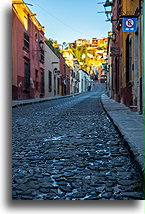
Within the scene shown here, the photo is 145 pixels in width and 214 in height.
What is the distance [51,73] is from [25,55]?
1029cm

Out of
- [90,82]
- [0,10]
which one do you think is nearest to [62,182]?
[0,10]

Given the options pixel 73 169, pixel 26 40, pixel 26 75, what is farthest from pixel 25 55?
pixel 73 169

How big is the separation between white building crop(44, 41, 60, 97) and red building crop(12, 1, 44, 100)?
2151 millimetres

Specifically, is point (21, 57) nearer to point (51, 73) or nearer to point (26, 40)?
point (26, 40)

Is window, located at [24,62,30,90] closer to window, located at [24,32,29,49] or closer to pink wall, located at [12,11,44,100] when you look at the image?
pink wall, located at [12,11,44,100]

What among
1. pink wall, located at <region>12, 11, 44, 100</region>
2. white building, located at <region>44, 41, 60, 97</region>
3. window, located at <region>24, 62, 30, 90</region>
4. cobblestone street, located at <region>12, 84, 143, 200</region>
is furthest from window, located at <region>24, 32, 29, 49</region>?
cobblestone street, located at <region>12, 84, 143, 200</region>

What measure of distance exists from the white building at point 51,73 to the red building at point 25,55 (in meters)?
2.15

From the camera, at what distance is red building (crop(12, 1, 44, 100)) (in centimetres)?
1559

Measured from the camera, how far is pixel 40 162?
2711mm

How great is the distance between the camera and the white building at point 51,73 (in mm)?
25562

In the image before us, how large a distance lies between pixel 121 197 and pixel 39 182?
64 cm

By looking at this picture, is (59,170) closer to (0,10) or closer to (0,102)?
(0,102)

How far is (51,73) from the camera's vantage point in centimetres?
2816

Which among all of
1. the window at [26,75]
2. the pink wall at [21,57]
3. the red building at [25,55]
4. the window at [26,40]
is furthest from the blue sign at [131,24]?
the window at [26,40]
